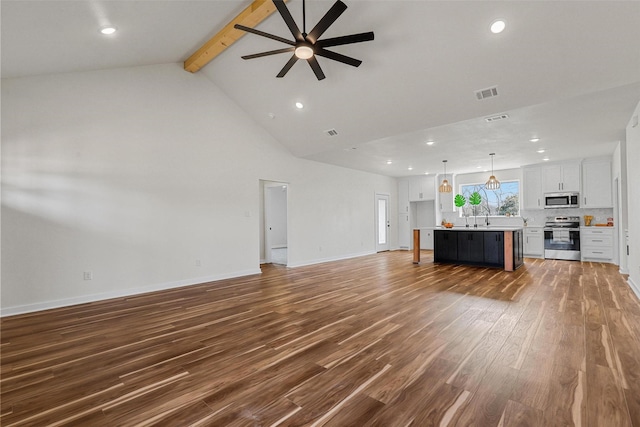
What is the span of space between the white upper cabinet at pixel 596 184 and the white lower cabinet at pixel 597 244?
0.72 metres

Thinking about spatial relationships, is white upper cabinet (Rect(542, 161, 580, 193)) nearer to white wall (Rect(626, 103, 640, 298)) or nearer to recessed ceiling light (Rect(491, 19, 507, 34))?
white wall (Rect(626, 103, 640, 298))

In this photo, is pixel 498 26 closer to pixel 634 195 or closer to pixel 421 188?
pixel 634 195

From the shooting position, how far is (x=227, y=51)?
15.8 feet

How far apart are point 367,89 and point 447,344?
3.75m

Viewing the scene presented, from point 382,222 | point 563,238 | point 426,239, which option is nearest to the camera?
point 563,238

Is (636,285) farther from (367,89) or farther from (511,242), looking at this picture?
(367,89)

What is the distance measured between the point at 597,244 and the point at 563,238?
678mm

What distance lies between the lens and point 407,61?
12.9 feet

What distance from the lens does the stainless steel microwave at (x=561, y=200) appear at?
7860 mm

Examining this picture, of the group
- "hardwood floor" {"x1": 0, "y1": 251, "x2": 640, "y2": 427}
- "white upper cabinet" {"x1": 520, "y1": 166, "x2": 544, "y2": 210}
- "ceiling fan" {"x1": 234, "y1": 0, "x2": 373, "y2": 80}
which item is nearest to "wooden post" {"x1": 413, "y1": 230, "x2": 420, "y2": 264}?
"hardwood floor" {"x1": 0, "y1": 251, "x2": 640, "y2": 427}

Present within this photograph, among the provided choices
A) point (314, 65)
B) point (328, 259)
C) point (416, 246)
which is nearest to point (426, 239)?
point (416, 246)

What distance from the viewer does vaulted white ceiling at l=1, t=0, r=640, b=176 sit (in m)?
3.05

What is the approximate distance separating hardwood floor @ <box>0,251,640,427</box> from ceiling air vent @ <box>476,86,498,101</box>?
2859mm

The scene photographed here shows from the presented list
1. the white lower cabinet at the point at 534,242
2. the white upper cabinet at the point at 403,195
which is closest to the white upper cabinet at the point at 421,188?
the white upper cabinet at the point at 403,195
